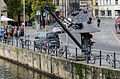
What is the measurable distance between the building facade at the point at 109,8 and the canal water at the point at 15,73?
76.2 m

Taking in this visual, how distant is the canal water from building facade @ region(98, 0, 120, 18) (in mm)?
76161

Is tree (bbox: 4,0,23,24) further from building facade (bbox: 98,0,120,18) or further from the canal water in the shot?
the canal water

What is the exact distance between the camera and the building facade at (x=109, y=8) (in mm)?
111450

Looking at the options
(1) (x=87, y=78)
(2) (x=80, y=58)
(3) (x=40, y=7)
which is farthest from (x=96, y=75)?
(3) (x=40, y=7)

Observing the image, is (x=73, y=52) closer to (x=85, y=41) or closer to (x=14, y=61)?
(x=85, y=41)

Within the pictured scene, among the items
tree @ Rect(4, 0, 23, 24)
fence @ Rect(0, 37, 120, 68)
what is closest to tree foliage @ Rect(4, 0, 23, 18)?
tree @ Rect(4, 0, 23, 24)

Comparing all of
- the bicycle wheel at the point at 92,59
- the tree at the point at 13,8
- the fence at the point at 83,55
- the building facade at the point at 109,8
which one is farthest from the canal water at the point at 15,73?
the building facade at the point at 109,8

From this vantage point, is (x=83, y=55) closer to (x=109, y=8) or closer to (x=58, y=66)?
(x=58, y=66)

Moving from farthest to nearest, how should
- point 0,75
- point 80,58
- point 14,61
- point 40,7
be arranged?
point 40,7, point 14,61, point 0,75, point 80,58

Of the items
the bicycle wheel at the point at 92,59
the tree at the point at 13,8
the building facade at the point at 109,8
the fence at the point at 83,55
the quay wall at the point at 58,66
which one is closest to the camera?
the quay wall at the point at 58,66

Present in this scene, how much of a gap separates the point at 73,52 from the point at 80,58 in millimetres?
1223

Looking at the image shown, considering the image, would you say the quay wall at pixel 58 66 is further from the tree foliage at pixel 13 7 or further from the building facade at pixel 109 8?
the building facade at pixel 109 8

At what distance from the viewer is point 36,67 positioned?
102 ft

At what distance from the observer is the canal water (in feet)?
96.3
